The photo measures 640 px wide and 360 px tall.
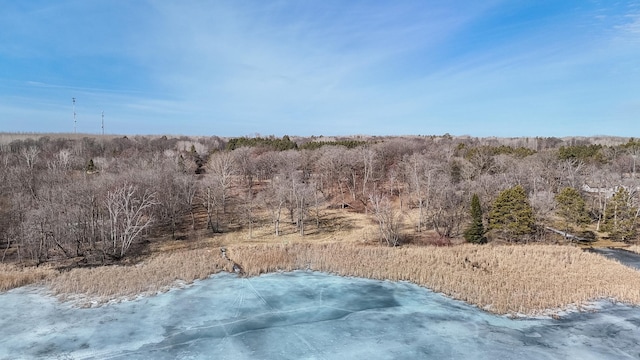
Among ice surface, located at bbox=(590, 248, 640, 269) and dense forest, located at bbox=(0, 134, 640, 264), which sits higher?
dense forest, located at bbox=(0, 134, 640, 264)

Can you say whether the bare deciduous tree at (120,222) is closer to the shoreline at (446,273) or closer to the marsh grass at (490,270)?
the shoreline at (446,273)

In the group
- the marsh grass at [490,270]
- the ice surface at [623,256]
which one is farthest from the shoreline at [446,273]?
the ice surface at [623,256]

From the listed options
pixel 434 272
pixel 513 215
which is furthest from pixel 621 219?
pixel 434 272

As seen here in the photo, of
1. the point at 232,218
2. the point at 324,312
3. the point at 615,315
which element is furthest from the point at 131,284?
the point at 232,218

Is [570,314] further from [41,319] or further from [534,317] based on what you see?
[41,319]

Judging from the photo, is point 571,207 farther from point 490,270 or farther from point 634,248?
point 490,270

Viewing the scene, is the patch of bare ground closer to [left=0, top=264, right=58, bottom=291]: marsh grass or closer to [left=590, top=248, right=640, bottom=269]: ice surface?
[left=590, top=248, right=640, bottom=269]: ice surface

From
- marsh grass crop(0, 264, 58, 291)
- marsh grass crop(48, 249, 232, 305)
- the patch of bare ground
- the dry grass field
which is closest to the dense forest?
the patch of bare ground
